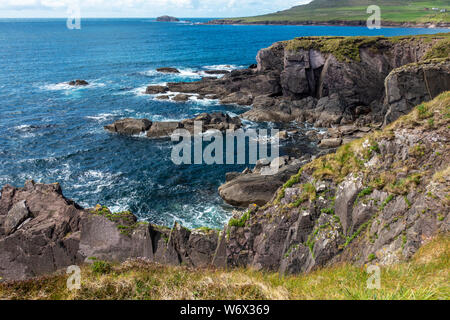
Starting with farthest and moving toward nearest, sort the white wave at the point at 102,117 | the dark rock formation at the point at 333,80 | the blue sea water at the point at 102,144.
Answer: the white wave at the point at 102,117
the dark rock formation at the point at 333,80
the blue sea water at the point at 102,144

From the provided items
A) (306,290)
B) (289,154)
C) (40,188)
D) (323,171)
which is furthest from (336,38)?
(306,290)

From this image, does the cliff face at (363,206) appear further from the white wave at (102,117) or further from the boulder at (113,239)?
the white wave at (102,117)

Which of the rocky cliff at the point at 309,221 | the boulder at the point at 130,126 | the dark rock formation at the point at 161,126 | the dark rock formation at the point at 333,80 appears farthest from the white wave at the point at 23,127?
the dark rock formation at the point at 333,80

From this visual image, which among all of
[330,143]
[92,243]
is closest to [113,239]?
[92,243]

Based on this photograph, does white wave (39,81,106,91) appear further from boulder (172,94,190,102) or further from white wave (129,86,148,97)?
boulder (172,94,190,102)

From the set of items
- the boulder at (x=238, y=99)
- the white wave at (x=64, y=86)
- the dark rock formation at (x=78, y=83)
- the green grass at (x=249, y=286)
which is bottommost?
the green grass at (x=249, y=286)

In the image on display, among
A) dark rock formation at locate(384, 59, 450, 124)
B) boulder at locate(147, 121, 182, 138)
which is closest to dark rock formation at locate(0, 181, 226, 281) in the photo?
dark rock formation at locate(384, 59, 450, 124)

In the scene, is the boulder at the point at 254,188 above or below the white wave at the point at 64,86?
below

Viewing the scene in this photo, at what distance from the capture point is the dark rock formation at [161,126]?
55.5m

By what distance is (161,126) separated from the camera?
5594 centimetres

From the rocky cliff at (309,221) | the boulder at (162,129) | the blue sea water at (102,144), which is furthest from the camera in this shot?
the boulder at (162,129)

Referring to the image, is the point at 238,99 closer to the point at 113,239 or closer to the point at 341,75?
the point at 341,75

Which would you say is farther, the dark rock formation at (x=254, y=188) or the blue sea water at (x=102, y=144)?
the blue sea water at (x=102, y=144)
